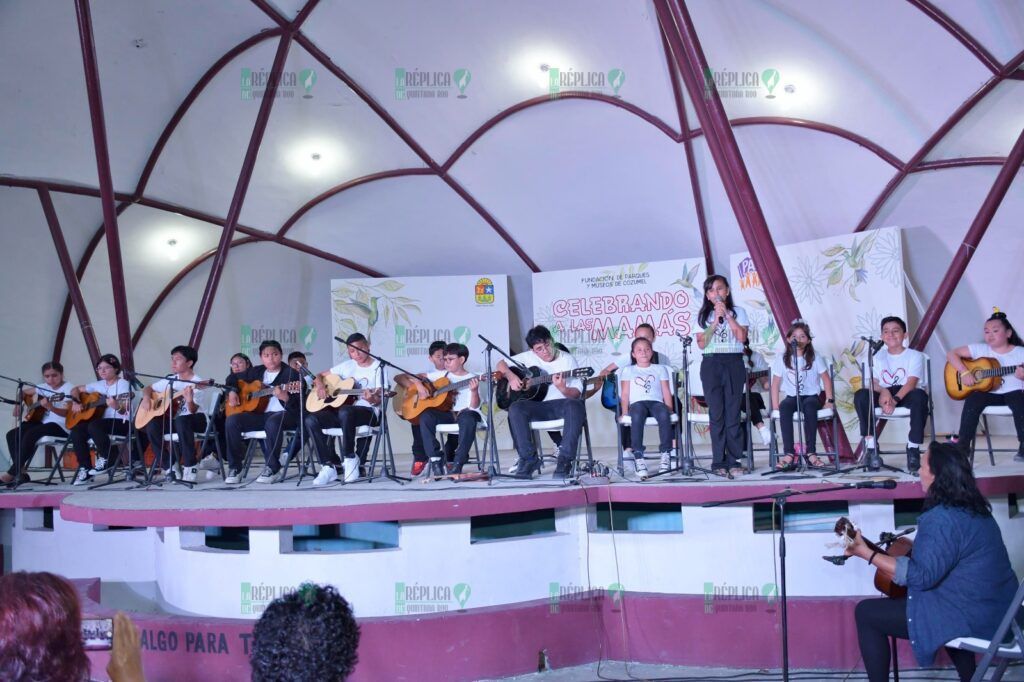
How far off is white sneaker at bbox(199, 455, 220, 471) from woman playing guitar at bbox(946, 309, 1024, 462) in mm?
7249

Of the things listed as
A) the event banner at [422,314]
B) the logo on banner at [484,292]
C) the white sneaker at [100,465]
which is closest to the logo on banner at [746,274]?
the event banner at [422,314]

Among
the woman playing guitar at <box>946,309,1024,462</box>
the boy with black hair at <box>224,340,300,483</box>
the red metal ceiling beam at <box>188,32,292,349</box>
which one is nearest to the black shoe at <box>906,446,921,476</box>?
the woman playing guitar at <box>946,309,1024,462</box>

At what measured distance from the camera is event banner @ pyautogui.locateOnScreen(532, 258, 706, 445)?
11938 millimetres

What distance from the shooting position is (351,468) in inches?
302

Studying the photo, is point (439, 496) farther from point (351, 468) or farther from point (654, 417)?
point (654, 417)

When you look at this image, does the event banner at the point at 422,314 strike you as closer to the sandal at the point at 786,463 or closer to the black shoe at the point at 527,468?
the black shoe at the point at 527,468

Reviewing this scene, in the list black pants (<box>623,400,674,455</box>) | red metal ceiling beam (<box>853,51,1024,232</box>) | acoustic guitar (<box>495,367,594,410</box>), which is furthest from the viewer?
red metal ceiling beam (<box>853,51,1024,232</box>)

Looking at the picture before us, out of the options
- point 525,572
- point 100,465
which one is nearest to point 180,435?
point 100,465

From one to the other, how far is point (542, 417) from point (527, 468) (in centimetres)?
44

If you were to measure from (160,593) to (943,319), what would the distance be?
30.5ft

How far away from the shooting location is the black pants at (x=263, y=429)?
27.1 feet

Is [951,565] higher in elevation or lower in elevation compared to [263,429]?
lower

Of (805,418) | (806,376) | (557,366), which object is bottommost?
(805,418)

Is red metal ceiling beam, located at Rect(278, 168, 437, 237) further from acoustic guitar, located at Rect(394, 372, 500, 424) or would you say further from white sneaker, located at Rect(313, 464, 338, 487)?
white sneaker, located at Rect(313, 464, 338, 487)
